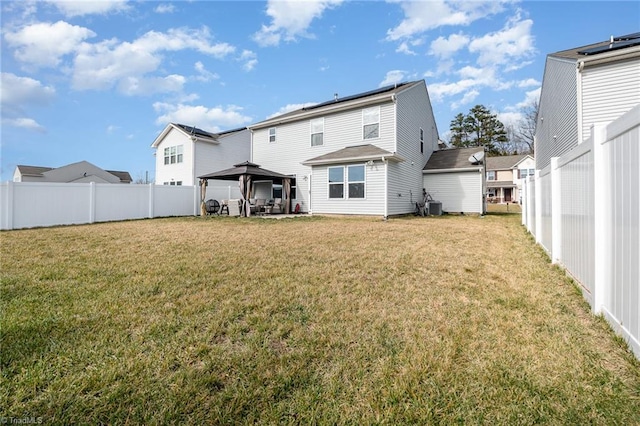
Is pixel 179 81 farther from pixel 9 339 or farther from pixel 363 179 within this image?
pixel 9 339

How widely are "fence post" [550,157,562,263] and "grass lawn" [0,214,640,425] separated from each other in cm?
50

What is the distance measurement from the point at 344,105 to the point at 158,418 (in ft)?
47.4

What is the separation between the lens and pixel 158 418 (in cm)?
148

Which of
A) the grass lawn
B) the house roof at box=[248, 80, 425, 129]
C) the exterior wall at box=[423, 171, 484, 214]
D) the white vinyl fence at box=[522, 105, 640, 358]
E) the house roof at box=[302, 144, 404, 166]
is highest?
the house roof at box=[248, 80, 425, 129]

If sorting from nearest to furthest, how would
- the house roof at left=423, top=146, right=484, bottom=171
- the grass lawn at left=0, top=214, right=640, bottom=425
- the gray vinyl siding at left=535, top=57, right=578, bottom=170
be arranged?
1. the grass lawn at left=0, top=214, right=640, bottom=425
2. the gray vinyl siding at left=535, top=57, right=578, bottom=170
3. the house roof at left=423, top=146, right=484, bottom=171

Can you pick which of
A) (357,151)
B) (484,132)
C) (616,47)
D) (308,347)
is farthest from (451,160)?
(484,132)

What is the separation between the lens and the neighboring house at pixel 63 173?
33219 millimetres

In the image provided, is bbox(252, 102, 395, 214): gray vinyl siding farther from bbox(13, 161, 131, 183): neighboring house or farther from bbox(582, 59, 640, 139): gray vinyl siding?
bbox(13, 161, 131, 183): neighboring house

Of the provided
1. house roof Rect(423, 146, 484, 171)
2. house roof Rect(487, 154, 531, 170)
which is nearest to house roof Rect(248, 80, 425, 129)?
house roof Rect(423, 146, 484, 171)

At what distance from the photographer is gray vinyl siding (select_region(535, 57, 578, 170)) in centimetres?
1032

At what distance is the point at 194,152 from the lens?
19.9 m

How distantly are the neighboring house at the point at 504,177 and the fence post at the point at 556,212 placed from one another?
124 feet

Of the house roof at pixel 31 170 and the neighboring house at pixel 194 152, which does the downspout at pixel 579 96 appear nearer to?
the neighboring house at pixel 194 152

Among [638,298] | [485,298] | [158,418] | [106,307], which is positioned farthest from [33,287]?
[638,298]
